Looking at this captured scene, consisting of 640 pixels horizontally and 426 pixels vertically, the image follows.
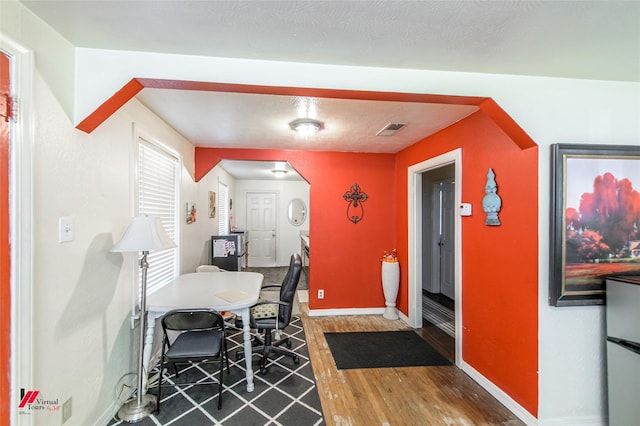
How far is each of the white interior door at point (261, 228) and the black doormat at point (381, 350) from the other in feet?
13.7

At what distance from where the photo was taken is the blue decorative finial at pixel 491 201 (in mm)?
2119

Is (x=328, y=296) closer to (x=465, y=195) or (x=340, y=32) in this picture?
(x=465, y=195)

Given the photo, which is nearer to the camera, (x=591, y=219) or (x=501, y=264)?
(x=591, y=219)

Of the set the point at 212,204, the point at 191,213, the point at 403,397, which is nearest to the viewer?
the point at 403,397

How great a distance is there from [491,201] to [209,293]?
2.28 meters

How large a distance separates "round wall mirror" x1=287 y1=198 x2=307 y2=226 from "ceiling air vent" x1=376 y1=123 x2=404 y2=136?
14.6 feet

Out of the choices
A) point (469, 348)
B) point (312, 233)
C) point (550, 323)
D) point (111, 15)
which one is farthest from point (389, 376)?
point (111, 15)

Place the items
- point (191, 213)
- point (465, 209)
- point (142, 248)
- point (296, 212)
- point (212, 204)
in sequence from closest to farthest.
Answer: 1. point (142, 248)
2. point (465, 209)
3. point (191, 213)
4. point (212, 204)
5. point (296, 212)


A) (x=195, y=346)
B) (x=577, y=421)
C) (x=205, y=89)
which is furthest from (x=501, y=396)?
(x=205, y=89)

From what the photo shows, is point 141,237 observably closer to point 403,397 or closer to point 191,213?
point 191,213

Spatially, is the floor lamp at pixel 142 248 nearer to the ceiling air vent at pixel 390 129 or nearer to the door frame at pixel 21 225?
the door frame at pixel 21 225

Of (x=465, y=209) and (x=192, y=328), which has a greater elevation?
(x=465, y=209)

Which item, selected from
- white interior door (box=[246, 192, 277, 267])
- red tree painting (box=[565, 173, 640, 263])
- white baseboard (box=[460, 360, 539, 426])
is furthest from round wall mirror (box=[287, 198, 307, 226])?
red tree painting (box=[565, 173, 640, 263])

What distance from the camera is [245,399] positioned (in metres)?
2.13
